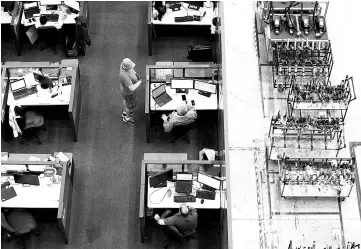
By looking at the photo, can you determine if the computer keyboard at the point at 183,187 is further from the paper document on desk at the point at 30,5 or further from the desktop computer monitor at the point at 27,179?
the paper document on desk at the point at 30,5

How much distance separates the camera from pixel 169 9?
44.4 feet

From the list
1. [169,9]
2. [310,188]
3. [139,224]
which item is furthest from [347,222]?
[169,9]

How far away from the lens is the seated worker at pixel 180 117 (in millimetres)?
11703

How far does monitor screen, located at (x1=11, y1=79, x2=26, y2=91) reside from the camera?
12281 mm

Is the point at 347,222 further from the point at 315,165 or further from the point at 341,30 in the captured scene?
the point at 341,30

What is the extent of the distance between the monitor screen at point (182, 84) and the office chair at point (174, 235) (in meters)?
2.34

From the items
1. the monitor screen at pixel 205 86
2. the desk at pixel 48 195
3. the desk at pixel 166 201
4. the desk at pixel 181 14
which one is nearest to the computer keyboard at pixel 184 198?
the desk at pixel 166 201

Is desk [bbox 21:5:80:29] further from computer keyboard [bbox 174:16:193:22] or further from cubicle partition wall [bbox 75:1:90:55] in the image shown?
computer keyboard [bbox 174:16:193:22]

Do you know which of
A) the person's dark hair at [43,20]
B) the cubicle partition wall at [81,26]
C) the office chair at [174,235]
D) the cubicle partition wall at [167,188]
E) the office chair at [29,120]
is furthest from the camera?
the person's dark hair at [43,20]

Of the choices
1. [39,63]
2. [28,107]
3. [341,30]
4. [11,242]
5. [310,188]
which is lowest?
[11,242]

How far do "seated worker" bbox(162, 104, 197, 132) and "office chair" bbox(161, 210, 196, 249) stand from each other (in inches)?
61.2

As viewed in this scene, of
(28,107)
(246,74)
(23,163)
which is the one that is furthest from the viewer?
(246,74)

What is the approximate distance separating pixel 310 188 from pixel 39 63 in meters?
4.92

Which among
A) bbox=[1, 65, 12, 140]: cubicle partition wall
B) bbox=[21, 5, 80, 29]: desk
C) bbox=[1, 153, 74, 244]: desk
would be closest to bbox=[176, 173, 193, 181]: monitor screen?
bbox=[1, 153, 74, 244]: desk
